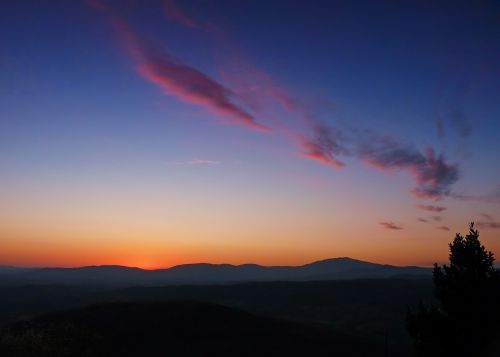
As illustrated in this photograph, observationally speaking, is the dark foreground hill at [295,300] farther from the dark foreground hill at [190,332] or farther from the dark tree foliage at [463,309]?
the dark tree foliage at [463,309]

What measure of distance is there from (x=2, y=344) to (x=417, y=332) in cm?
3309

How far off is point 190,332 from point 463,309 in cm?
5191

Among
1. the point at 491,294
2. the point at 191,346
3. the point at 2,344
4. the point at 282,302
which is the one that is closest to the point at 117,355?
the point at 191,346

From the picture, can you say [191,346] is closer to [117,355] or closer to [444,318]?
[117,355]

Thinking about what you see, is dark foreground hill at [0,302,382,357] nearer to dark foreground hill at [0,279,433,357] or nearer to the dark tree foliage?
dark foreground hill at [0,279,433,357]

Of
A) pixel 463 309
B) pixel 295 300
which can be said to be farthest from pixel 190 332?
pixel 295 300

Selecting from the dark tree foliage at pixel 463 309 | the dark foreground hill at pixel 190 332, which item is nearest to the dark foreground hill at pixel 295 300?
the dark foreground hill at pixel 190 332

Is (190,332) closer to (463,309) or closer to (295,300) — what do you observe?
(463,309)

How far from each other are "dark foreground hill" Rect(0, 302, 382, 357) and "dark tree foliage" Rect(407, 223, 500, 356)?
35341 millimetres

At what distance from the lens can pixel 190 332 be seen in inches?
2773

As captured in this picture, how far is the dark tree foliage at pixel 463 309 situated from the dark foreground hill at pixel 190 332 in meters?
35.3

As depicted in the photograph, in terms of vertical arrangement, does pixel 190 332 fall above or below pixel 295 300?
below

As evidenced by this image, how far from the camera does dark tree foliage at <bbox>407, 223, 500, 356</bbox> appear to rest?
2628 cm

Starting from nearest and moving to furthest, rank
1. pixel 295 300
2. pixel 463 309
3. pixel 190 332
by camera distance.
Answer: pixel 463 309
pixel 190 332
pixel 295 300
